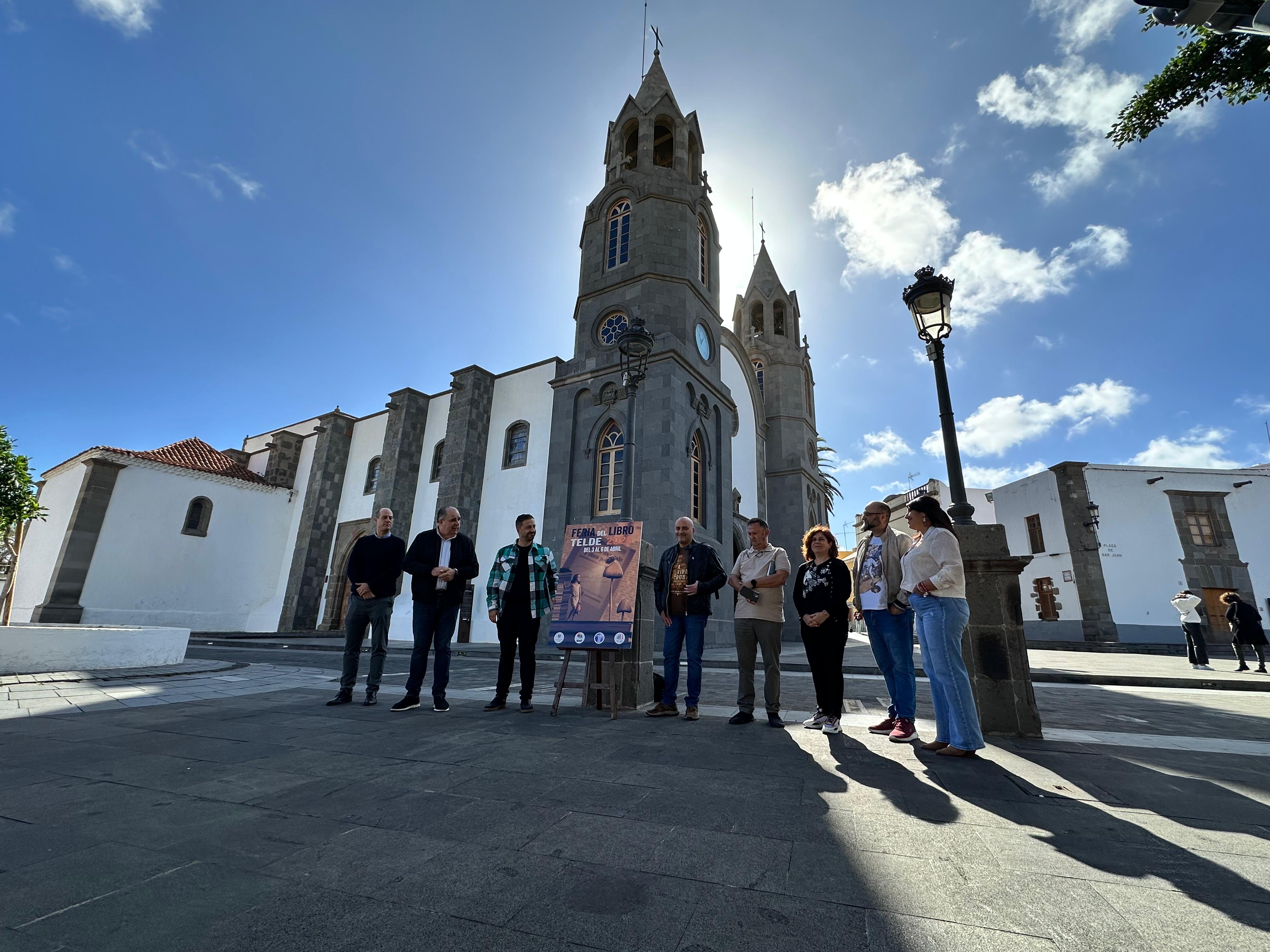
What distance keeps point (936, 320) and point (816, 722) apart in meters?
4.21

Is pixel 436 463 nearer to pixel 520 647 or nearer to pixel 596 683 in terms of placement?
pixel 520 647

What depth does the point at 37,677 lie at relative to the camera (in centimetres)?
676

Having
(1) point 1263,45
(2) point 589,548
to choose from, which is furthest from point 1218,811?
(1) point 1263,45

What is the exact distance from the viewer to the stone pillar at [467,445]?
19.5 metres

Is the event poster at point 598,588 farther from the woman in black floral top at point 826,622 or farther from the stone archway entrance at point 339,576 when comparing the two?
the stone archway entrance at point 339,576

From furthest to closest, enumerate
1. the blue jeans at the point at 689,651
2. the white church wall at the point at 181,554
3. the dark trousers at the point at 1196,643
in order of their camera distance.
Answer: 1. the white church wall at the point at 181,554
2. the dark trousers at the point at 1196,643
3. the blue jeans at the point at 689,651

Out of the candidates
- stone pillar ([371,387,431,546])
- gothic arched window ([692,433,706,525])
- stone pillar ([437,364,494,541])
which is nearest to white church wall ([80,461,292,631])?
stone pillar ([371,387,431,546])

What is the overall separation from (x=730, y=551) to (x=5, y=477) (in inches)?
762

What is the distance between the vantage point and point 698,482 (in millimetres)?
17125

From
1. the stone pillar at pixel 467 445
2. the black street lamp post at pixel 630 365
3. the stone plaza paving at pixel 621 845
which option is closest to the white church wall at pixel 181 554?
the stone pillar at pixel 467 445

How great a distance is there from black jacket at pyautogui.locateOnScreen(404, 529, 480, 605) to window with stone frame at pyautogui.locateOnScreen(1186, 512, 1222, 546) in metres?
30.5

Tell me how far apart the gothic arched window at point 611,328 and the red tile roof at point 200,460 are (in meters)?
18.0

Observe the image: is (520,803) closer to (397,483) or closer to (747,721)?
(747,721)

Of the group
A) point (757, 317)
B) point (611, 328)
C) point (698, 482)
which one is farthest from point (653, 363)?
point (757, 317)
